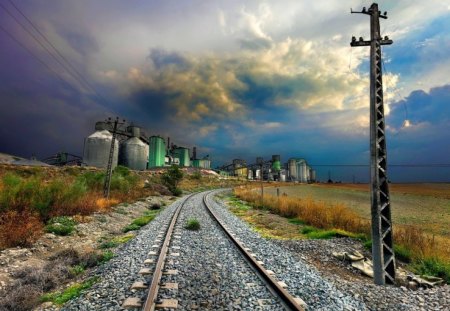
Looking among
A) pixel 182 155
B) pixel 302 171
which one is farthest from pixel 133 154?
pixel 302 171

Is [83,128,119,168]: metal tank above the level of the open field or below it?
above

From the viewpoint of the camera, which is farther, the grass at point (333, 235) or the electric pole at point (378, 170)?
the grass at point (333, 235)

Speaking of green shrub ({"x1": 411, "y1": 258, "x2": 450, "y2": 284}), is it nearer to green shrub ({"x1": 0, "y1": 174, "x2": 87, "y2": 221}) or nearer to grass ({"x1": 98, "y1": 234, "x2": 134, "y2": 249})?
grass ({"x1": 98, "y1": 234, "x2": 134, "y2": 249})

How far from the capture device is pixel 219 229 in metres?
12.5

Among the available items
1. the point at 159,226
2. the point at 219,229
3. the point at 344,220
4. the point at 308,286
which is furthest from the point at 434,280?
the point at 159,226

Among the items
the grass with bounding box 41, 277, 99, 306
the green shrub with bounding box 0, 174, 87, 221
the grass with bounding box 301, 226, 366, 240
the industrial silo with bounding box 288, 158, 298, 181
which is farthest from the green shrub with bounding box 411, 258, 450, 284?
the industrial silo with bounding box 288, 158, 298, 181

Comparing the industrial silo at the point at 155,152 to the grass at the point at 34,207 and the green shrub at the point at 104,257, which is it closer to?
the grass at the point at 34,207

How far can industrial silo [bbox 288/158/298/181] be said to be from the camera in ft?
471

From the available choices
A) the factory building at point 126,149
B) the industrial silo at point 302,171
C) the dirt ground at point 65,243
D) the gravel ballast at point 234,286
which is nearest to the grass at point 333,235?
the gravel ballast at point 234,286

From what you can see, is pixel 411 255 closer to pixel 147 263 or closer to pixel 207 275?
pixel 207 275

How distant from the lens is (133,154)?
235ft

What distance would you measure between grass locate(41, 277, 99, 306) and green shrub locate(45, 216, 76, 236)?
220 inches

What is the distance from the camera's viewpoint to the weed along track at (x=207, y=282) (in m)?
4.98

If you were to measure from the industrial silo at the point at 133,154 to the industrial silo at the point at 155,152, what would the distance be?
30.3 ft
